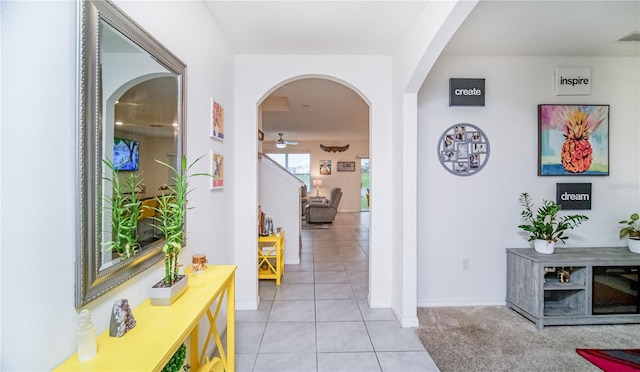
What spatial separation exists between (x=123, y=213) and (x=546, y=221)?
3.69 m

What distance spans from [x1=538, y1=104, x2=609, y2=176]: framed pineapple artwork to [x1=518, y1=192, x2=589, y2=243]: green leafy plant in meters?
0.36

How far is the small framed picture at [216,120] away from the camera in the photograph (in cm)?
227

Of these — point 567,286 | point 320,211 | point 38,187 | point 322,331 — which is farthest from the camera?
point 320,211

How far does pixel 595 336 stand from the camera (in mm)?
2541

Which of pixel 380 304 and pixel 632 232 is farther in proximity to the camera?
pixel 380 304

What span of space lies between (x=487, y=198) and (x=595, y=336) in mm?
1433

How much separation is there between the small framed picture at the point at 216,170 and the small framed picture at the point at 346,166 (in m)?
8.88

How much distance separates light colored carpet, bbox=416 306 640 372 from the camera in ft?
7.08

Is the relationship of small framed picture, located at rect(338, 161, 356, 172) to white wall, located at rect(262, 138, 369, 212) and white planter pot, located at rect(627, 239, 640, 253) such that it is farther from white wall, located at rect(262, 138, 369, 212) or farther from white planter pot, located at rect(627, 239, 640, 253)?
white planter pot, located at rect(627, 239, 640, 253)

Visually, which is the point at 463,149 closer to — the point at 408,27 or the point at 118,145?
the point at 408,27

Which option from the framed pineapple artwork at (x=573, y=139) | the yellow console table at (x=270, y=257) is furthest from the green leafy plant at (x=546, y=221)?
the yellow console table at (x=270, y=257)

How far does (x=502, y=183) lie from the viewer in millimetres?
3129

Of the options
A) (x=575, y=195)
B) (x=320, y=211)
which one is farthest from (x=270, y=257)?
(x=320, y=211)

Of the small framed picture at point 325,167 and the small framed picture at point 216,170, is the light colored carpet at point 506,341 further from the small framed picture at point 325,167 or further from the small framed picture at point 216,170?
the small framed picture at point 325,167
